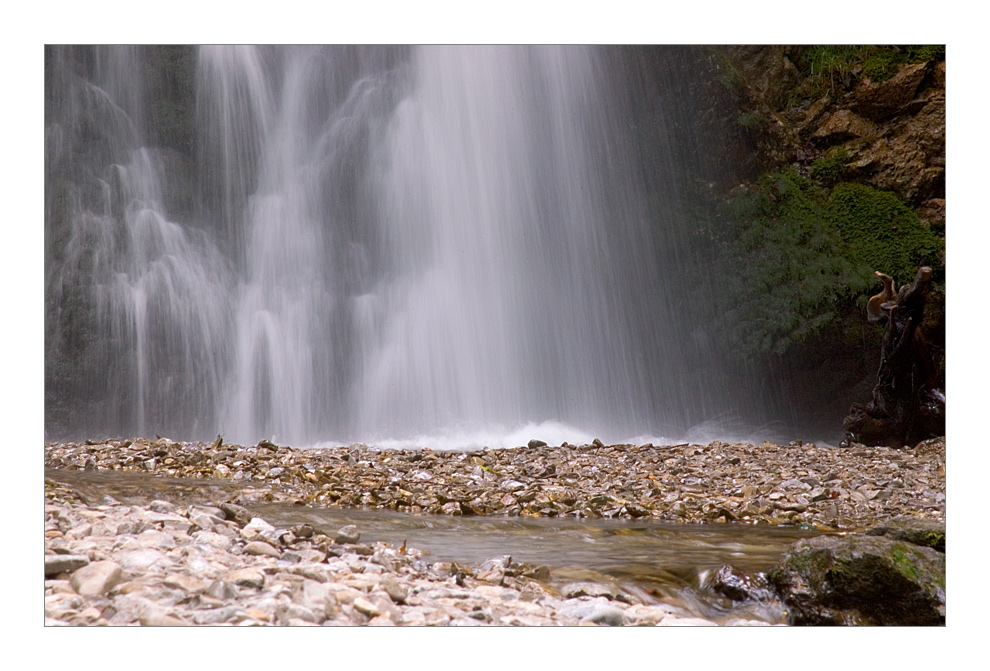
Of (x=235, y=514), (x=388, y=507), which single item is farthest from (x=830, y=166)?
(x=235, y=514)

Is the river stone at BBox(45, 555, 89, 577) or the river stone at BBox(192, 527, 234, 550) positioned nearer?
the river stone at BBox(45, 555, 89, 577)

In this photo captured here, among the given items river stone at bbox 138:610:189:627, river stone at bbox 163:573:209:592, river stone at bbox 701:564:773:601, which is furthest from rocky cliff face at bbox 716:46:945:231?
river stone at bbox 138:610:189:627

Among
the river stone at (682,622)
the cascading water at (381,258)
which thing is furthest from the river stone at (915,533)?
the cascading water at (381,258)

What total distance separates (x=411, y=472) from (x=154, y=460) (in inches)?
86.8

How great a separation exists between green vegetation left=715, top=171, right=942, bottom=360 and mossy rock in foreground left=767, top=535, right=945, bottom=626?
6734mm

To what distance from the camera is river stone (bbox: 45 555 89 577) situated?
261 centimetres

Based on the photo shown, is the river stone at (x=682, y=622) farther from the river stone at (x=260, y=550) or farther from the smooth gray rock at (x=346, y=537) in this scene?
the river stone at (x=260, y=550)

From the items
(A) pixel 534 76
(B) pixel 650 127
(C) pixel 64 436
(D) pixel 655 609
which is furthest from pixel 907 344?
(C) pixel 64 436

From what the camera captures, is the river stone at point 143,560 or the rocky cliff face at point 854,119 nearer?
the river stone at point 143,560

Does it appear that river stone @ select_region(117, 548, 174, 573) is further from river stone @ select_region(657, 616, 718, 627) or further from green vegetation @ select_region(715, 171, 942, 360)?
green vegetation @ select_region(715, 171, 942, 360)

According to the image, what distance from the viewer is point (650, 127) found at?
893 cm

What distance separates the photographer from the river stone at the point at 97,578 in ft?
8.01

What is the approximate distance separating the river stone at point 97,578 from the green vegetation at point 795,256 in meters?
8.76

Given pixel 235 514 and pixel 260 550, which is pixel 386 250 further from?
pixel 260 550
